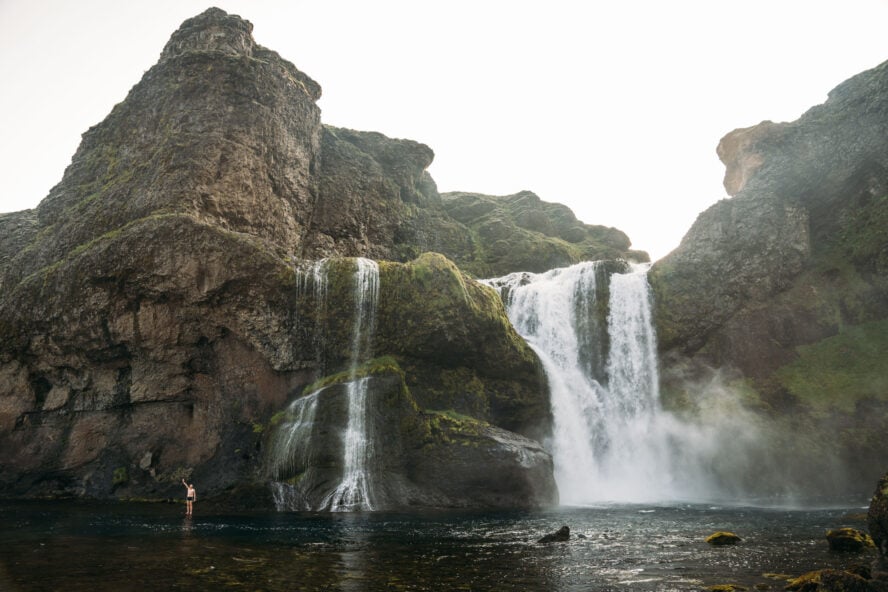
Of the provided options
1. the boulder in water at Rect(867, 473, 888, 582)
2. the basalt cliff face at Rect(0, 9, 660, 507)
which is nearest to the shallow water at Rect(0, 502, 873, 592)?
the boulder in water at Rect(867, 473, 888, 582)

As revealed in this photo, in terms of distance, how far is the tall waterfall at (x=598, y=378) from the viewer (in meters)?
34.4

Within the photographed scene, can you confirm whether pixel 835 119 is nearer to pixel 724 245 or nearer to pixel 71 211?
pixel 724 245

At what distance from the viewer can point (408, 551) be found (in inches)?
587

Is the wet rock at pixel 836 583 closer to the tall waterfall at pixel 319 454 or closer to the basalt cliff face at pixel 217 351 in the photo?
the basalt cliff face at pixel 217 351

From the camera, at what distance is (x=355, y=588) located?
10.7 metres

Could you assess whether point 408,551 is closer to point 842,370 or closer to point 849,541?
point 849,541

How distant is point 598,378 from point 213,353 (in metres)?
26.5

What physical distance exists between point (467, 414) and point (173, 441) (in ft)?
60.7

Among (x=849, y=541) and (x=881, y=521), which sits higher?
(x=881, y=521)

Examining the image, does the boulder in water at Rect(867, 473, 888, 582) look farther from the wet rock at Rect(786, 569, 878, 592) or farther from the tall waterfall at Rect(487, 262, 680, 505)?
the tall waterfall at Rect(487, 262, 680, 505)

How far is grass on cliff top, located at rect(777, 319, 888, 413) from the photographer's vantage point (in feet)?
109

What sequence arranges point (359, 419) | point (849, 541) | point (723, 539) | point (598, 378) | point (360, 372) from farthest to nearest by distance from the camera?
point (598, 378) < point (360, 372) < point (359, 419) < point (723, 539) < point (849, 541)

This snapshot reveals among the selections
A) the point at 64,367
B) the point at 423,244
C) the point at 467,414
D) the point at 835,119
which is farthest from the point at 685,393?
the point at 64,367

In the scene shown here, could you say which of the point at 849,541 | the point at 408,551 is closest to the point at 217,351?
the point at 408,551
